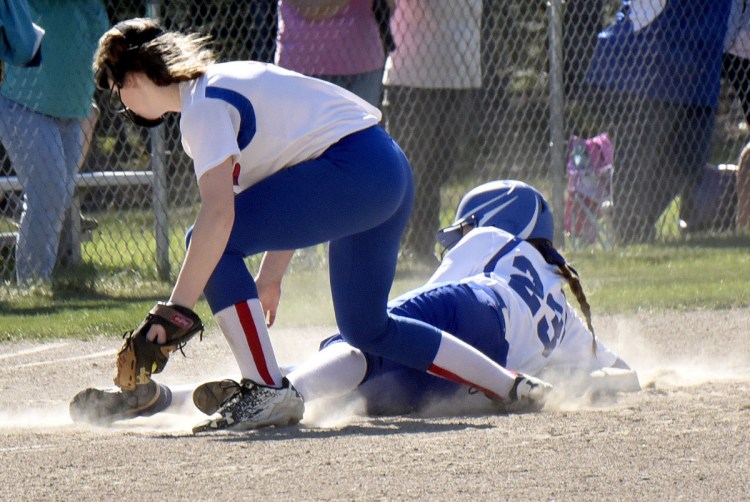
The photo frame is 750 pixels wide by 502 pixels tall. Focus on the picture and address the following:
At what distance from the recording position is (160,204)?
8023 mm

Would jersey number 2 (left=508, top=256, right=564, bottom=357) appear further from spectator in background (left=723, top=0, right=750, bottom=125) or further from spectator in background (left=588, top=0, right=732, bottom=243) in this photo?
spectator in background (left=723, top=0, right=750, bottom=125)

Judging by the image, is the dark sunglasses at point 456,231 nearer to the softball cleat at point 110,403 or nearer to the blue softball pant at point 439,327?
the blue softball pant at point 439,327

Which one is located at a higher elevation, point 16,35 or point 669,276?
point 16,35

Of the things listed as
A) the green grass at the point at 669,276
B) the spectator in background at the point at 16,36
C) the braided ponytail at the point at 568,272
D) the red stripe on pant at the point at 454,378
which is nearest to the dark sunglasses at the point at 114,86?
the red stripe on pant at the point at 454,378

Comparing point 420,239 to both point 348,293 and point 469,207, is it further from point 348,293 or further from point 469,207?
point 348,293

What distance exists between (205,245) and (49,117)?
4.18 m

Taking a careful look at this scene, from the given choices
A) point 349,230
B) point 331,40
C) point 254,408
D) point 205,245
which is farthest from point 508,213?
point 331,40

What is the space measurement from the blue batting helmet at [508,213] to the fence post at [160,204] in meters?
3.31

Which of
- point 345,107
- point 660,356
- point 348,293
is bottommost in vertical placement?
point 660,356

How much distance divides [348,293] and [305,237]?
267mm

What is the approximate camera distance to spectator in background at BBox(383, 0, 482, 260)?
8.15m

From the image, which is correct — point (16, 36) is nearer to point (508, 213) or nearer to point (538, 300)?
point (508, 213)

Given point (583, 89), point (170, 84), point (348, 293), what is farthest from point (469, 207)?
point (583, 89)

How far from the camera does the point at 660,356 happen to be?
5590 millimetres
